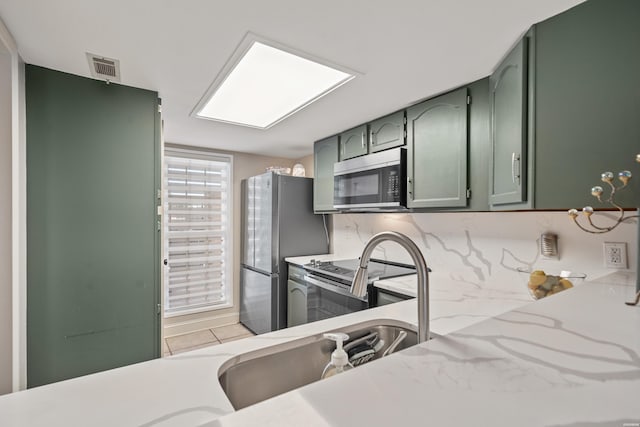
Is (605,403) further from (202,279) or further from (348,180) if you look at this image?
(202,279)

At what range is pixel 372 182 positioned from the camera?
2361mm

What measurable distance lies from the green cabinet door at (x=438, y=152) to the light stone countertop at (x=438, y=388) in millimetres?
1092

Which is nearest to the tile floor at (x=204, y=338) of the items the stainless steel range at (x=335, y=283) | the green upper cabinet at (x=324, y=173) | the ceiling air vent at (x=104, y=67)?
the stainless steel range at (x=335, y=283)

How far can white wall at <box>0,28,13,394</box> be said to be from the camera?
1.32 m

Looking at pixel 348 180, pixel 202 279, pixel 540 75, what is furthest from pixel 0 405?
pixel 202 279

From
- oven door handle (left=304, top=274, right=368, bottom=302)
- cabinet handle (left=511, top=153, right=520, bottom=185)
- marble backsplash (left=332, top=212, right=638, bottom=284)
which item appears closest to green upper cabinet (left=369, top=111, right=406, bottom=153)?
marble backsplash (left=332, top=212, right=638, bottom=284)

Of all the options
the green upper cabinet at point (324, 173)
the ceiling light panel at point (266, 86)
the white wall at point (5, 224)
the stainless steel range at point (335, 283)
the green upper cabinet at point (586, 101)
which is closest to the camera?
the green upper cabinet at point (586, 101)

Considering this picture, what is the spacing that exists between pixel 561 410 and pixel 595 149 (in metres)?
1.14

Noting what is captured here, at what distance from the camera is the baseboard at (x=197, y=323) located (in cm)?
329

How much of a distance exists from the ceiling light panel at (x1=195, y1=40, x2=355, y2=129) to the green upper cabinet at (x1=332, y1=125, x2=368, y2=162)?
2.05ft

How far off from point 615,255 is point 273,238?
247 centimetres

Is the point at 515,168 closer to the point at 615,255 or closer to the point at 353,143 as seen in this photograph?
the point at 615,255

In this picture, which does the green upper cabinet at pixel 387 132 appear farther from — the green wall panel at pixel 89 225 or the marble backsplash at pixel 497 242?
the green wall panel at pixel 89 225

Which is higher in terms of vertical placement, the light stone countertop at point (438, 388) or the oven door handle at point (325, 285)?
the light stone countertop at point (438, 388)
